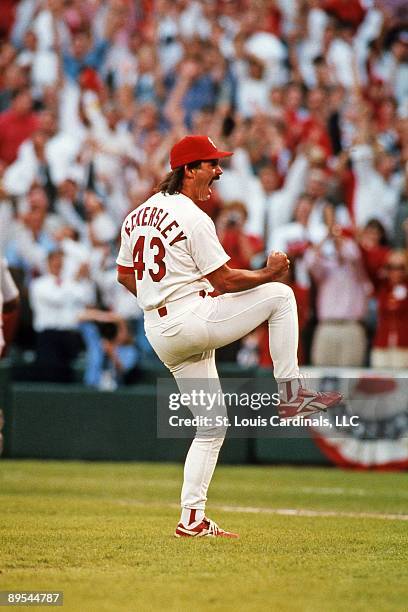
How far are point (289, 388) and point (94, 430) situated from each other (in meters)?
7.04

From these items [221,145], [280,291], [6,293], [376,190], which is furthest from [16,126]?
[280,291]

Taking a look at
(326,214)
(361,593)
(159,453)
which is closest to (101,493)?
(159,453)

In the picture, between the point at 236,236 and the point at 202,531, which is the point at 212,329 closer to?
the point at 202,531

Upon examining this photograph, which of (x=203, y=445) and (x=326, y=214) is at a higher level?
(x=326, y=214)

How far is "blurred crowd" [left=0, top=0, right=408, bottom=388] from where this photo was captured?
1421 centimetres

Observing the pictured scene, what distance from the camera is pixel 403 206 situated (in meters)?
14.6

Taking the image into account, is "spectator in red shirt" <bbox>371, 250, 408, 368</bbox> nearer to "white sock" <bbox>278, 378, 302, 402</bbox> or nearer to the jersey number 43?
"white sock" <bbox>278, 378, 302, 402</bbox>

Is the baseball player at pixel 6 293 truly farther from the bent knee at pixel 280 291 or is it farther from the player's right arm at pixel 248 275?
the bent knee at pixel 280 291

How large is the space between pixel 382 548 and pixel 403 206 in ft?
25.2

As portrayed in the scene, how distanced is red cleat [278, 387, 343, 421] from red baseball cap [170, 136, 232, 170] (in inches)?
62.6

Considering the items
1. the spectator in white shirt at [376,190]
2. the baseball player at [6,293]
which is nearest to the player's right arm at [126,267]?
the baseball player at [6,293]

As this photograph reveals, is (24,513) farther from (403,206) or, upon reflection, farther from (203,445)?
(403,206)

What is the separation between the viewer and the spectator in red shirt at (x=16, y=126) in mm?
17688

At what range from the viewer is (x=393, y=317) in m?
13.7
